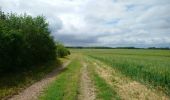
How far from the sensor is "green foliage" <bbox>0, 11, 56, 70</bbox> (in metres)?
25.4

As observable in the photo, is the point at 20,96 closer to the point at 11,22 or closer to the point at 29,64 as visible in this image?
the point at 29,64

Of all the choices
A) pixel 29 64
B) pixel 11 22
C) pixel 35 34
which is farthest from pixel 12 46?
pixel 35 34

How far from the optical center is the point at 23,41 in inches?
1212

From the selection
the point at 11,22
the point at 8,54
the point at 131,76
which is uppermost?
the point at 11,22

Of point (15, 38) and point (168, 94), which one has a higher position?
point (15, 38)

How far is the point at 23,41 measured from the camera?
30797 mm

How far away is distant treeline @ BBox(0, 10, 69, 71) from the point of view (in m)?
25.4

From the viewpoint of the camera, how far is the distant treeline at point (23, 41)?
83.3ft

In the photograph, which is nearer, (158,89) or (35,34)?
(158,89)

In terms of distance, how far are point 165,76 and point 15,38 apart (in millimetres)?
13726

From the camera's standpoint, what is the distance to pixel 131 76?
1160 inches

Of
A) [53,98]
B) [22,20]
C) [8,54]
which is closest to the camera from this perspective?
[53,98]

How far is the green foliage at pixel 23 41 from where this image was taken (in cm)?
2536

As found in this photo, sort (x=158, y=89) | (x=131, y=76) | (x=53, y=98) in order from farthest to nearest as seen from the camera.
Result: 1. (x=131, y=76)
2. (x=158, y=89)
3. (x=53, y=98)
